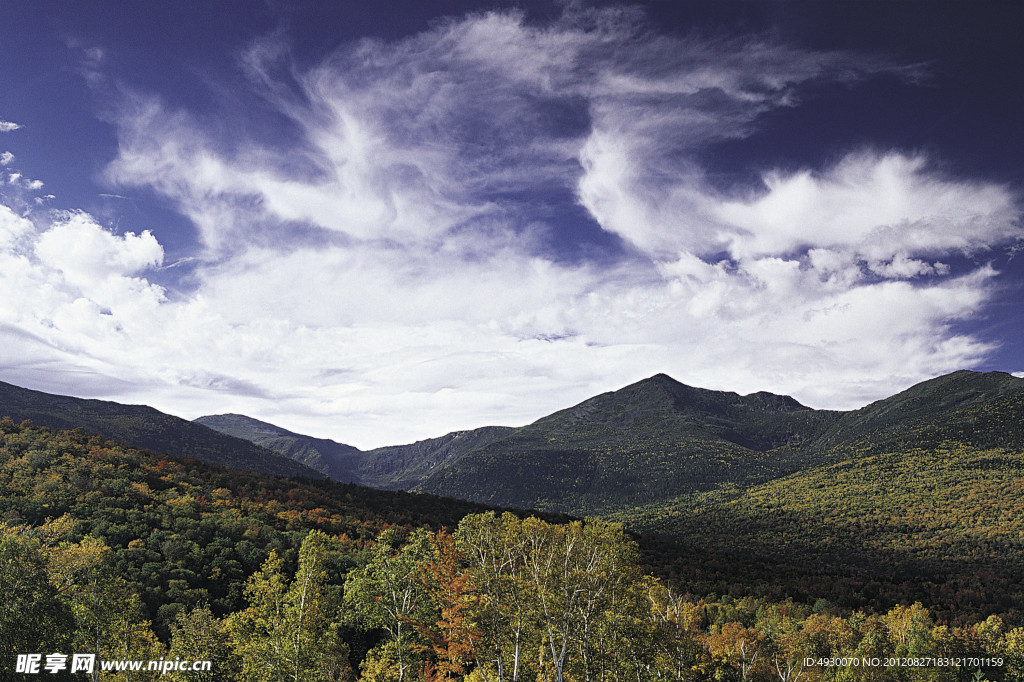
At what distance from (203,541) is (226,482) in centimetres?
4420

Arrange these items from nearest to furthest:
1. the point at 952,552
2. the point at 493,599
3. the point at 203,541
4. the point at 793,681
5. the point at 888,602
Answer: the point at 493,599 < the point at 793,681 < the point at 203,541 < the point at 888,602 < the point at 952,552

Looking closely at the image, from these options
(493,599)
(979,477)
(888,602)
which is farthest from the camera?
→ (979,477)

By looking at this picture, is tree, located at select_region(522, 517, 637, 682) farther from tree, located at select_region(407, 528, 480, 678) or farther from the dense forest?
tree, located at select_region(407, 528, 480, 678)

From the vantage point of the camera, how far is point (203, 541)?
2354 inches

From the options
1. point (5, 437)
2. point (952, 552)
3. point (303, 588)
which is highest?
point (5, 437)

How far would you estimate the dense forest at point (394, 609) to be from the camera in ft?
105

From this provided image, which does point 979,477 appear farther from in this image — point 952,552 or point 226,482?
point 226,482

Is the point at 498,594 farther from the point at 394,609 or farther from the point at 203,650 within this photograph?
the point at 203,650

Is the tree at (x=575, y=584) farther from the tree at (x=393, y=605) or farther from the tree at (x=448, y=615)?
the tree at (x=393, y=605)

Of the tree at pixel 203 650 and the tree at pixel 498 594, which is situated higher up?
the tree at pixel 498 594

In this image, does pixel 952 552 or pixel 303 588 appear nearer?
pixel 303 588

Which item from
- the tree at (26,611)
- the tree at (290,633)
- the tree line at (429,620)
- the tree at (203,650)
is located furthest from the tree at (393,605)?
the tree at (26,611)

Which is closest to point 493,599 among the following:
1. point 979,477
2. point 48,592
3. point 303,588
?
point 303,588

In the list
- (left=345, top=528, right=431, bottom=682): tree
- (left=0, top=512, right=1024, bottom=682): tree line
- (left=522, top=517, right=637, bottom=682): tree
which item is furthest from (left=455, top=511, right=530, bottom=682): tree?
(left=345, top=528, right=431, bottom=682): tree
